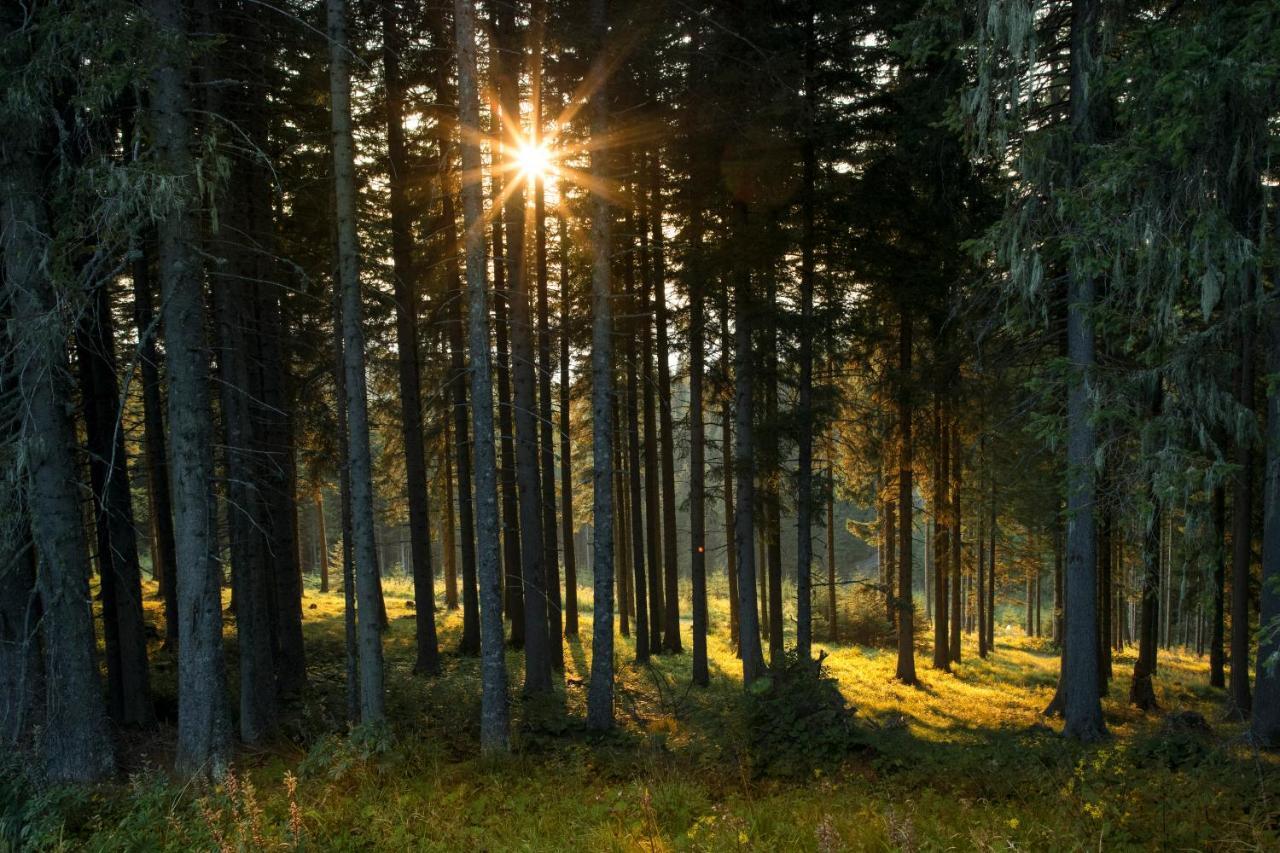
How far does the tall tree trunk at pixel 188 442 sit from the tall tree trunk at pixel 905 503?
1332 centimetres

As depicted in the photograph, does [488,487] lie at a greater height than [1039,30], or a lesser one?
lesser

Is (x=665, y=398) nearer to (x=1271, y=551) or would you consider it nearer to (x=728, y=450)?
(x=728, y=450)

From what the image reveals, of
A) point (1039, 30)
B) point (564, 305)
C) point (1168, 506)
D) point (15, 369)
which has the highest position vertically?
point (1039, 30)

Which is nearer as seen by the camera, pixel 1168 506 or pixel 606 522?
pixel 1168 506

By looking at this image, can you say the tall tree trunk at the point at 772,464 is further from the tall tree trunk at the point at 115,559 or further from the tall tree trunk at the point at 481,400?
the tall tree trunk at the point at 115,559

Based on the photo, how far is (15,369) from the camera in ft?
26.5

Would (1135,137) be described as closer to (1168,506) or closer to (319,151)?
(1168,506)

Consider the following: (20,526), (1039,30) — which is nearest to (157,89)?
(20,526)

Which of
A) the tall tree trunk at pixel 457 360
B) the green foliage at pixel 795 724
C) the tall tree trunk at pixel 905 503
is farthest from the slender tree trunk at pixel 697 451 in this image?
the green foliage at pixel 795 724

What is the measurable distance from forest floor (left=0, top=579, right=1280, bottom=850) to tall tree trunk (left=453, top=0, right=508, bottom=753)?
31.9 inches

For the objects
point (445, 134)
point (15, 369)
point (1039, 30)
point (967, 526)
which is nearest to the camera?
point (15, 369)

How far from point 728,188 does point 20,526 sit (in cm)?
1218

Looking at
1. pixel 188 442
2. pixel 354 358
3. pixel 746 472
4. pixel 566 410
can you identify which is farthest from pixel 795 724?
pixel 566 410

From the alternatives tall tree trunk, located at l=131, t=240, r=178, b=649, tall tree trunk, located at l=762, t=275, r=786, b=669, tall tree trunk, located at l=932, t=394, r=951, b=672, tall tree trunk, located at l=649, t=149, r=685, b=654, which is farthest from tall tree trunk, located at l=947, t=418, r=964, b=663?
tall tree trunk, located at l=131, t=240, r=178, b=649
